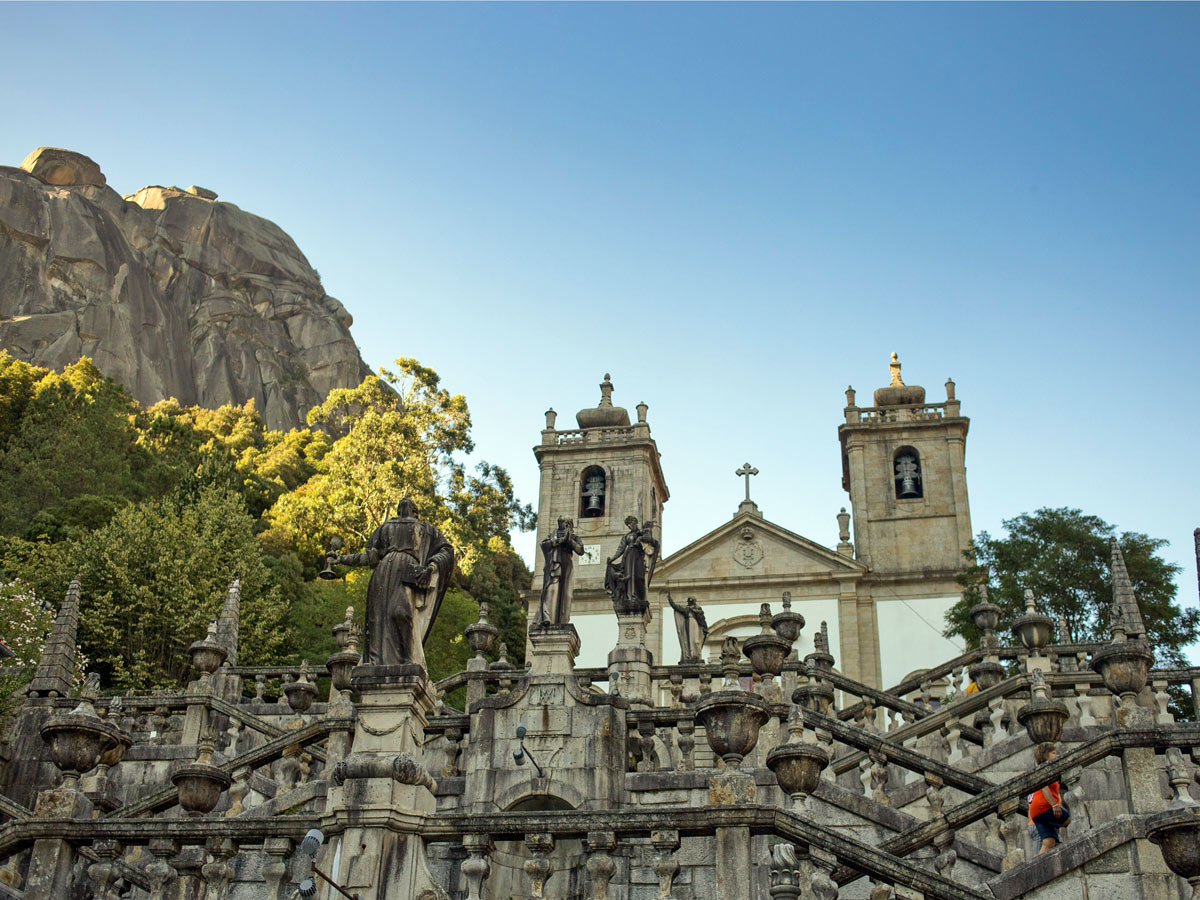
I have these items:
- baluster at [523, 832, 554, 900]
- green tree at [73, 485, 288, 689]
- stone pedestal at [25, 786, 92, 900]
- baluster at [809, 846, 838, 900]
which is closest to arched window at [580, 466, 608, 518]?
green tree at [73, 485, 288, 689]

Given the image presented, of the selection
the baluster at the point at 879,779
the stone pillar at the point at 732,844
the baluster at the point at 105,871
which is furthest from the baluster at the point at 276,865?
the baluster at the point at 879,779

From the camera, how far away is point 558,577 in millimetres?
15992

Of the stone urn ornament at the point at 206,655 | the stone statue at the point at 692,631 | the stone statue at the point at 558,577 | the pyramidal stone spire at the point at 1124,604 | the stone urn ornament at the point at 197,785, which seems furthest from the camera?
the stone statue at the point at 692,631

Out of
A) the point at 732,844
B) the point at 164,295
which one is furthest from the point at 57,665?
the point at 164,295

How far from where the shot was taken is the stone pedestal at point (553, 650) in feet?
47.3

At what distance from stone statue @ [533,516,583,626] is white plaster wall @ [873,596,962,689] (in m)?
21.0

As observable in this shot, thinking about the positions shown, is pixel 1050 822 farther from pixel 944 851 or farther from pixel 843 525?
pixel 843 525

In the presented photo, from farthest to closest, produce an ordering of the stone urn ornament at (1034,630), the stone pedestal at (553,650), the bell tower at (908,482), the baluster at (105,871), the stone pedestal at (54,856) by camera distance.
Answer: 1. the bell tower at (908,482)
2. the stone urn ornament at (1034,630)
3. the stone pedestal at (553,650)
4. the stone pedestal at (54,856)
5. the baluster at (105,871)

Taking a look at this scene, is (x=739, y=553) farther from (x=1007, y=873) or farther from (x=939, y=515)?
(x=1007, y=873)

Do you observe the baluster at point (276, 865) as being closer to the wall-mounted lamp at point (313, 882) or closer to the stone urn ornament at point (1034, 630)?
the wall-mounted lamp at point (313, 882)

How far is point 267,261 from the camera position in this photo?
8562 centimetres

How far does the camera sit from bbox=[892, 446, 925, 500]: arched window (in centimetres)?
3888

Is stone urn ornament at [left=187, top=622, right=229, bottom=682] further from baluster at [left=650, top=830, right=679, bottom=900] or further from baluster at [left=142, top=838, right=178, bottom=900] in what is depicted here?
baluster at [left=650, top=830, right=679, bottom=900]

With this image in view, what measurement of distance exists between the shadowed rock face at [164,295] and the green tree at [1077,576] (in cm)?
5371
